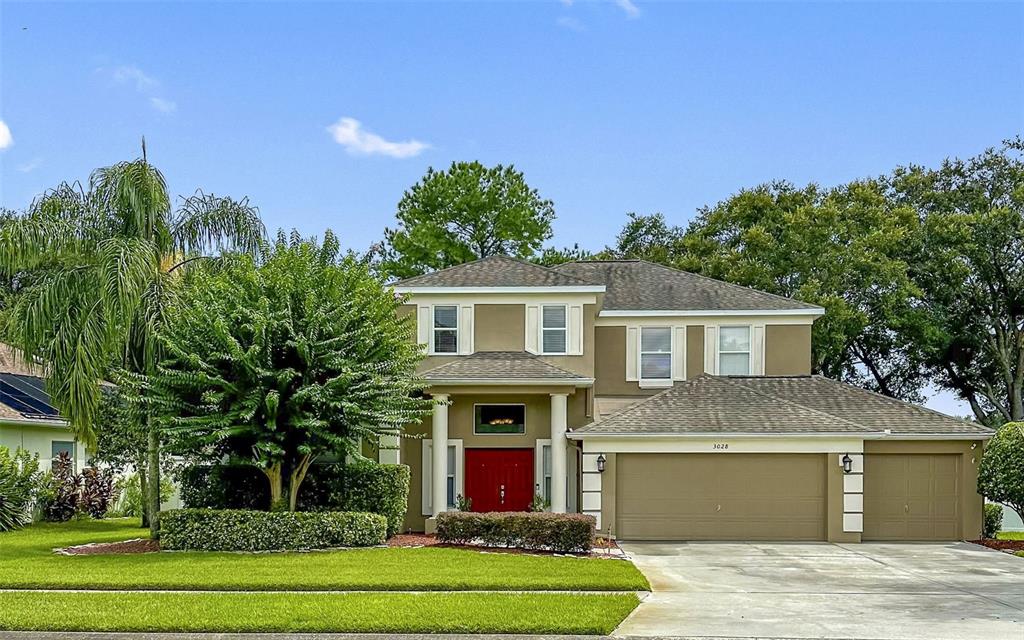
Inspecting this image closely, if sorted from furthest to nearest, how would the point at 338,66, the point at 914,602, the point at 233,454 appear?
the point at 338,66, the point at 233,454, the point at 914,602

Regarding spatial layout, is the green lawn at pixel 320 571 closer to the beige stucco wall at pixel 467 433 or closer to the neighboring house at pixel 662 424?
the beige stucco wall at pixel 467 433

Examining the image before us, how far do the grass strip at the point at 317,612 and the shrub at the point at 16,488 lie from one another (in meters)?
10.7

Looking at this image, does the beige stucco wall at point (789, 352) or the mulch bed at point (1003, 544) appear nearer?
the mulch bed at point (1003, 544)

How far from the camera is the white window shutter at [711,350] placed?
26.4 meters

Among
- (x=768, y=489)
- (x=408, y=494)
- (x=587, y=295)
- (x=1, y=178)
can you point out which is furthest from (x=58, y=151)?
(x=768, y=489)

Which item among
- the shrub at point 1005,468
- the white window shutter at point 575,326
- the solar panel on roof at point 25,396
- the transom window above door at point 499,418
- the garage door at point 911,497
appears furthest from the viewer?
the solar panel on roof at point 25,396

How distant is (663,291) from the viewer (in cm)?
2775

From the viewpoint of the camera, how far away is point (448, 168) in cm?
4347

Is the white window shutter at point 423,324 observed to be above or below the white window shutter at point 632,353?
above

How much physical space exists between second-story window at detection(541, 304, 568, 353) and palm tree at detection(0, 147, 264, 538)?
825 cm

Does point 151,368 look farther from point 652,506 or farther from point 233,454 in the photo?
point 652,506

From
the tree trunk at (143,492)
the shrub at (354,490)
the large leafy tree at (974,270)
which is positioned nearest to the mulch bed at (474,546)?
the shrub at (354,490)

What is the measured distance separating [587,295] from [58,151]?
43.0 feet

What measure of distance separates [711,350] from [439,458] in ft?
26.6
